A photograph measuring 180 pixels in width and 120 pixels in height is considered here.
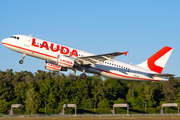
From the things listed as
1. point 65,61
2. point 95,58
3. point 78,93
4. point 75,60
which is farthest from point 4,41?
point 78,93

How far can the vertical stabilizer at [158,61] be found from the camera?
55791 millimetres

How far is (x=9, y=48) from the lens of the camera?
1868 inches

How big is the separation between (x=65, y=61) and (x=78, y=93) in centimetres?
5698

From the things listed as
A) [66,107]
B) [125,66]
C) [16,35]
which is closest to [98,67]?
[125,66]

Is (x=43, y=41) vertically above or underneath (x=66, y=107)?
above

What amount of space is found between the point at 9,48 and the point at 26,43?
3.11 m

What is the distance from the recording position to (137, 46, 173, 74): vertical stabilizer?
55.8 meters

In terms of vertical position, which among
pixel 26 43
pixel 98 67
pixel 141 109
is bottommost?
pixel 141 109

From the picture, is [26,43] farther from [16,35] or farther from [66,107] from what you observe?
[66,107]

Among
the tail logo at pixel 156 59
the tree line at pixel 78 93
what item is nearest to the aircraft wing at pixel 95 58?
the tail logo at pixel 156 59

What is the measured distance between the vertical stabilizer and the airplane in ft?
2.53

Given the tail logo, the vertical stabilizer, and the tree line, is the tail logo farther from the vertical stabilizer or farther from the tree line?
the tree line

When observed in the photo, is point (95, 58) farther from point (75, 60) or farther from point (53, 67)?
point (53, 67)

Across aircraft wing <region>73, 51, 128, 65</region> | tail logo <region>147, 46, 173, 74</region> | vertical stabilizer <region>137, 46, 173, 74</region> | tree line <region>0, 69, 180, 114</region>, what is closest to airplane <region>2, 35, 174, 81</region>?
aircraft wing <region>73, 51, 128, 65</region>
